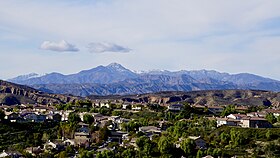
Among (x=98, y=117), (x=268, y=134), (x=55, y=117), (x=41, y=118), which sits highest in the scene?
(x=98, y=117)

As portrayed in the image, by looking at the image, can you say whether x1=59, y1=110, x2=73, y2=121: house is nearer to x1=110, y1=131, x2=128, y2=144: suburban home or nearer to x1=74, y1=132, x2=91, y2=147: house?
x1=74, y1=132, x2=91, y2=147: house

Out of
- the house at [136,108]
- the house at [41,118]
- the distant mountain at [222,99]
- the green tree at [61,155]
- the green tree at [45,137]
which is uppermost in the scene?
the distant mountain at [222,99]

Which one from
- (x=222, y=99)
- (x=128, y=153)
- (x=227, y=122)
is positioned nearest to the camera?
(x=128, y=153)

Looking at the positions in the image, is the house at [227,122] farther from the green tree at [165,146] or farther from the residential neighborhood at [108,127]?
the green tree at [165,146]

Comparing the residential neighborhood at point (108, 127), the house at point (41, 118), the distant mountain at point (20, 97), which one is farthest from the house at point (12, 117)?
the distant mountain at point (20, 97)

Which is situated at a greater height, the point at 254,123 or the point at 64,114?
the point at 64,114

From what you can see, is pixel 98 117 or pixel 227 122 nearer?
pixel 227 122

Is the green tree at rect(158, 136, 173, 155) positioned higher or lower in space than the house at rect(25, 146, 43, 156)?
higher

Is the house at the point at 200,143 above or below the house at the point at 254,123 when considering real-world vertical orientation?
below

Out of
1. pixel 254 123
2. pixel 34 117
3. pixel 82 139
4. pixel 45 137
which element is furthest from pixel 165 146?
pixel 34 117

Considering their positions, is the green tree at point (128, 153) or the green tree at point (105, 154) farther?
the green tree at point (128, 153)

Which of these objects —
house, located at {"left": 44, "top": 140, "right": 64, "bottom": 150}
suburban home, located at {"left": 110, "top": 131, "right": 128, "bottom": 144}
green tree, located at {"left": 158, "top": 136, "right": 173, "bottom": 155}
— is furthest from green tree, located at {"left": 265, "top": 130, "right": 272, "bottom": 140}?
house, located at {"left": 44, "top": 140, "right": 64, "bottom": 150}

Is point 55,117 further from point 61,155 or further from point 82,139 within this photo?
point 61,155

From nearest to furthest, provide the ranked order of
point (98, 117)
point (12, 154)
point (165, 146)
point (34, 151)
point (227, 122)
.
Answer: point (165, 146)
point (12, 154)
point (34, 151)
point (227, 122)
point (98, 117)
